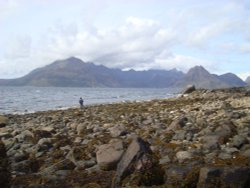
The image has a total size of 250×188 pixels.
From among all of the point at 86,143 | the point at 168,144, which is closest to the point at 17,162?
the point at 86,143

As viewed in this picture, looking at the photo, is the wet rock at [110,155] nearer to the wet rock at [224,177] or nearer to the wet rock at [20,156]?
the wet rock at [20,156]

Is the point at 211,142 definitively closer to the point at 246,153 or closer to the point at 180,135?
the point at 246,153

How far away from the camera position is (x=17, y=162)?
15.5 metres

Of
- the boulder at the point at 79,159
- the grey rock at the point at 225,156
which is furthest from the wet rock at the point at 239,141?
the boulder at the point at 79,159

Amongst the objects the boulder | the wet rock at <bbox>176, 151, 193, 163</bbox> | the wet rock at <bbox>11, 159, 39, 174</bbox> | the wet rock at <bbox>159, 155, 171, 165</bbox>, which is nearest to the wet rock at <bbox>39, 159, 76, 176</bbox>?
the boulder

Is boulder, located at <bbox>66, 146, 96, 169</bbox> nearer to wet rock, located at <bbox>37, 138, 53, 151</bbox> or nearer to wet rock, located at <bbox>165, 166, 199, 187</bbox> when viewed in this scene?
Answer: wet rock, located at <bbox>37, 138, 53, 151</bbox>

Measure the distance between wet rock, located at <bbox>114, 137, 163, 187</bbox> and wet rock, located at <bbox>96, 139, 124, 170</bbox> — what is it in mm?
2137

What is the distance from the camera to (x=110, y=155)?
526 inches

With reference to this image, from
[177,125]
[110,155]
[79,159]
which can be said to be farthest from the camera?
[177,125]

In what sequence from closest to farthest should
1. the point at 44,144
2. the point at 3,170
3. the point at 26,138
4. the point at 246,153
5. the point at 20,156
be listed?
1. the point at 3,170
2. the point at 246,153
3. the point at 20,156
4. the point at 44,144
5. the point at 26,138

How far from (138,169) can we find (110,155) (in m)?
3.11

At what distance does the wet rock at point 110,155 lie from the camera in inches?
510

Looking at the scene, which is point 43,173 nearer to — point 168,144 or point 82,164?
point 82,164

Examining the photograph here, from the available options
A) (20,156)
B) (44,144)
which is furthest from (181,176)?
(44,144)
